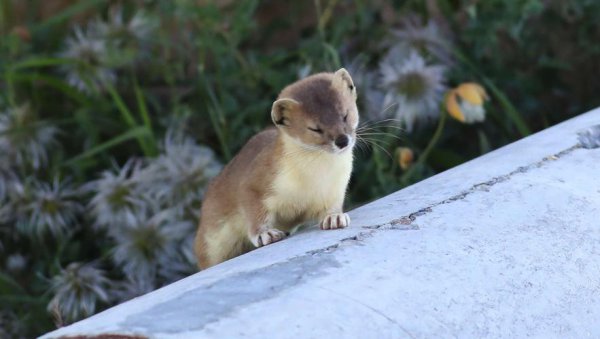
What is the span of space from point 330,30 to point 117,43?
0.92 meters

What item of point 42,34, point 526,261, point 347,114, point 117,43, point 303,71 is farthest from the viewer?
point 42,34

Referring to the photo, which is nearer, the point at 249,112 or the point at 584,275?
the point at 584,275

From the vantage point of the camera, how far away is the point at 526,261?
6.72 feet

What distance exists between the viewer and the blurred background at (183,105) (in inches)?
155

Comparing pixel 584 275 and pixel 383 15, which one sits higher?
pixel 383 15

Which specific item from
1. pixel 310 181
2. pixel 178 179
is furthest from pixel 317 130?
pixel 178 179

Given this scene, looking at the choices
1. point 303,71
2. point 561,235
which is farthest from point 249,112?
point 561,235

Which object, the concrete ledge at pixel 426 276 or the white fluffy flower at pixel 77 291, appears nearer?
the concrete ledge at pixel 426 276

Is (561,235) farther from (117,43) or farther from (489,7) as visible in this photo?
(117,43)

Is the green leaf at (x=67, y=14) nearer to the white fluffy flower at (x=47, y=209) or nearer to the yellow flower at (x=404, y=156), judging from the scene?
the white fluffy flower at (x=47, y=209)

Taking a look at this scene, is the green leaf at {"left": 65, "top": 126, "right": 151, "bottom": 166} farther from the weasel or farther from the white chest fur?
the white chest fur

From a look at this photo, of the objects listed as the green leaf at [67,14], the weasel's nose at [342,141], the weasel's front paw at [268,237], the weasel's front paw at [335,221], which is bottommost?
the weasel's front paw at [268,237]

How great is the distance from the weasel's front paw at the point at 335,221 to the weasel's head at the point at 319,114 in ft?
0.72

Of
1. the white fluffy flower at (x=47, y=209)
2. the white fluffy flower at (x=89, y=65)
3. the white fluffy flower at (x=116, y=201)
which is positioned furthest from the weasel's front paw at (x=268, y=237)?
the white fluffy flower at (x=89, y=65)
